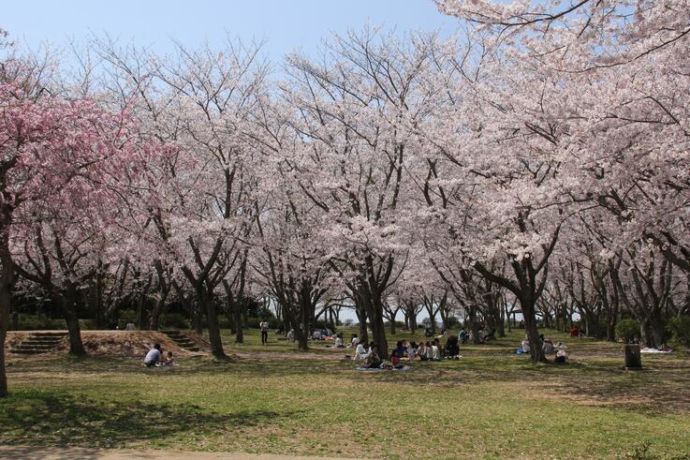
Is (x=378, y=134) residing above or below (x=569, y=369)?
above

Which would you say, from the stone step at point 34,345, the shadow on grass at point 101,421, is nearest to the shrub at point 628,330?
the stone step at point 34,345

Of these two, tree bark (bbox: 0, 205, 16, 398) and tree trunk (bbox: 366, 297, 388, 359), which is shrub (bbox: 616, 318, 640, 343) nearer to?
tree trunk (bbox: 366, 297, 388, 359)

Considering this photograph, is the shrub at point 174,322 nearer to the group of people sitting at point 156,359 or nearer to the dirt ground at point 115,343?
the dirt ground at point 115,343

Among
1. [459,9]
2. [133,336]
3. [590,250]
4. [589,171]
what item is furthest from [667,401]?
[133,336]

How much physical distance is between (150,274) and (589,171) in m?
25.8

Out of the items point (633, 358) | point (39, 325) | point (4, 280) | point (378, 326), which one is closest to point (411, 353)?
point (378, 326)

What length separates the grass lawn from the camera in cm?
920

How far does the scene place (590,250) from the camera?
30891 mm

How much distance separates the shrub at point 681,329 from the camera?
98.6 feet

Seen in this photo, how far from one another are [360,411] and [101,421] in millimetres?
4350

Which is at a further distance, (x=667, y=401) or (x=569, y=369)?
(x=569, y=369)

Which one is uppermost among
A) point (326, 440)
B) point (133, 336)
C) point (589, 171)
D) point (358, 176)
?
point (358, 176)

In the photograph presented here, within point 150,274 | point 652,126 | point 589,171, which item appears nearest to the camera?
point 652,126

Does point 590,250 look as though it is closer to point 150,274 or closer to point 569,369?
point 569,369
